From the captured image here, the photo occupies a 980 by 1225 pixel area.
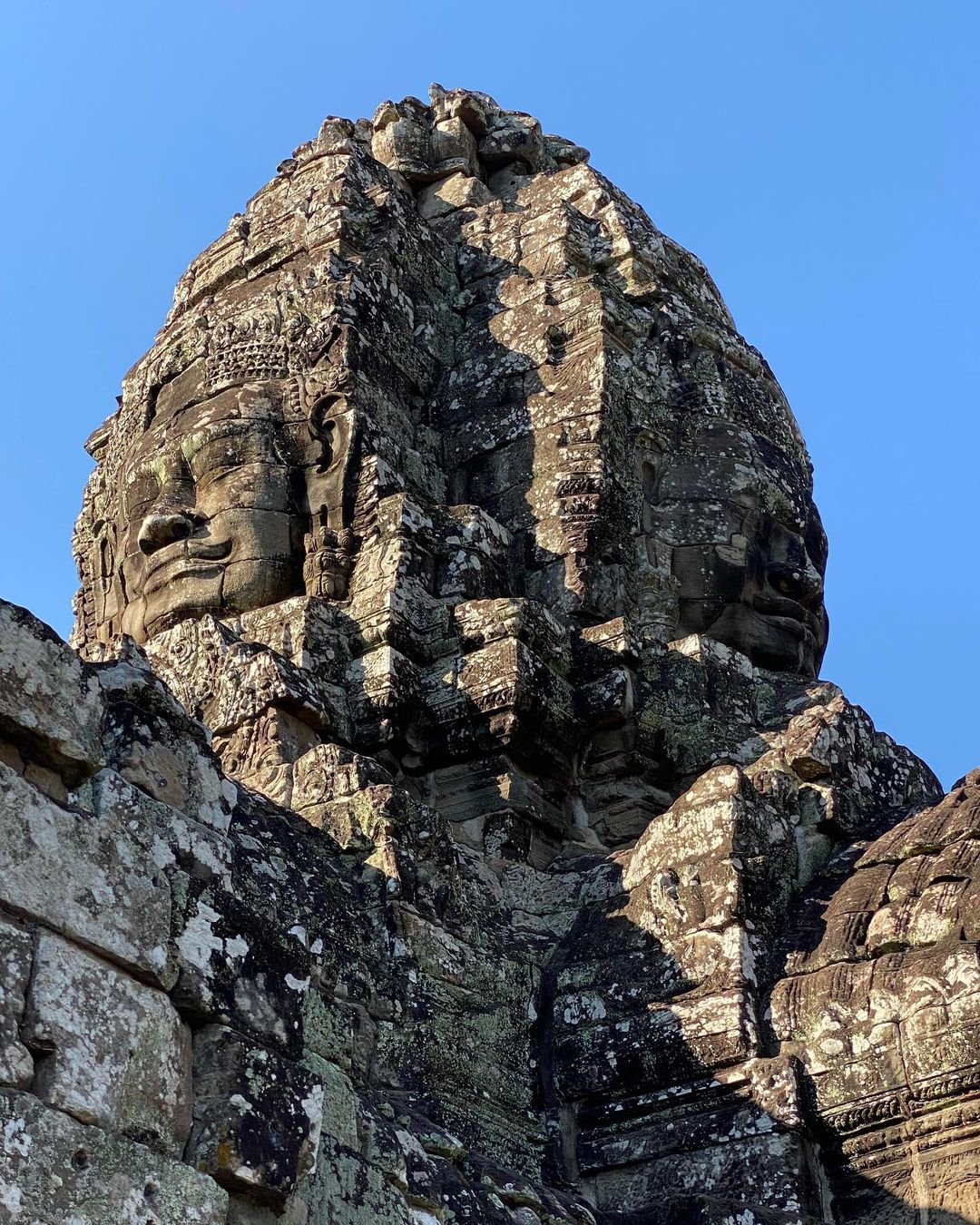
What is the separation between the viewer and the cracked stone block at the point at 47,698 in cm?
514

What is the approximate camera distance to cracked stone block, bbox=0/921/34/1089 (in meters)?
4.69

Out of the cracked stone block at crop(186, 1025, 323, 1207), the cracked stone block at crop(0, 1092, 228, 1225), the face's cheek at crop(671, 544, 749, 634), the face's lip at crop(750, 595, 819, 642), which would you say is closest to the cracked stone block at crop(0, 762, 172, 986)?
the cracked stone block at crop(186, 1025, 323, 1207)

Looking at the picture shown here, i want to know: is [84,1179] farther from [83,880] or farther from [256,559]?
[256,559]

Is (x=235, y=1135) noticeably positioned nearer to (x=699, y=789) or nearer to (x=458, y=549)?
(x=699, y=789)

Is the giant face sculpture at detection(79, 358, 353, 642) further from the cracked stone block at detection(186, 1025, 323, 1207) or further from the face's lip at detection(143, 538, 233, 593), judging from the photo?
the cracked stone block at detection(186, 1025, 323, 1207)

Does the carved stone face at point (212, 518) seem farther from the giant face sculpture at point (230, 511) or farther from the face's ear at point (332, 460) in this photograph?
the face's ear at point (332, 460)

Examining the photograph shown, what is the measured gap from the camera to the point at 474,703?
Result: 9.76 metres

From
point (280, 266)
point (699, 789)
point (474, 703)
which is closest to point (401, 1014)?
point (699, 789)

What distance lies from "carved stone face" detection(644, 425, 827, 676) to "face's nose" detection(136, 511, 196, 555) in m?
2.59

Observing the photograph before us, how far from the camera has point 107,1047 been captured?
5.01 meters

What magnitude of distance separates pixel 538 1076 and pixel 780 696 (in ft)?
10.0

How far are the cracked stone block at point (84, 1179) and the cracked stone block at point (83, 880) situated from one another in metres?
0.50

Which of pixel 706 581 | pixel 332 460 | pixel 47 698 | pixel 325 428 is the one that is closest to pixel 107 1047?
pixel 47 698

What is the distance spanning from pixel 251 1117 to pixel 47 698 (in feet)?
4.05
